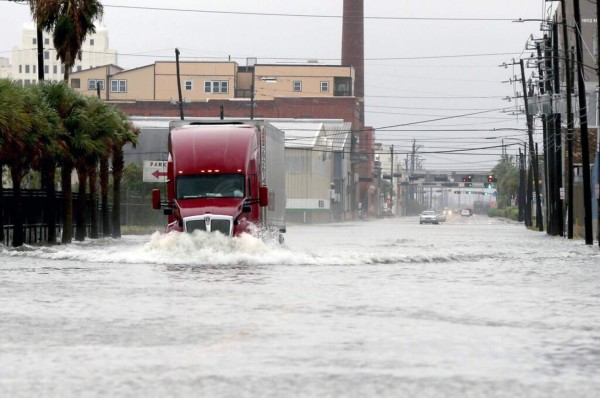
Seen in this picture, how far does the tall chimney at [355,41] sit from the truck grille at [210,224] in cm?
11894

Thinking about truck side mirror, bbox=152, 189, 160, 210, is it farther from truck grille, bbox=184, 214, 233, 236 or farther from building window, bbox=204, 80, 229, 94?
building window, bbox=204, 80, 229, 94

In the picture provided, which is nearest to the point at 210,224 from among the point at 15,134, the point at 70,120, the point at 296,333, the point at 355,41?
the point at 15,134

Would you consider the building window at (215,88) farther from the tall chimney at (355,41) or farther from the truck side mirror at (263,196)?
the truck side mirror at (263,196)

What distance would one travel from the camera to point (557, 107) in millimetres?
75062

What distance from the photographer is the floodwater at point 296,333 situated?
36.9ft

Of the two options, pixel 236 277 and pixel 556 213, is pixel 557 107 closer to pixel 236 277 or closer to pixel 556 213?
pixel 556 213

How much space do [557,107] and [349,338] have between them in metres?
62.2

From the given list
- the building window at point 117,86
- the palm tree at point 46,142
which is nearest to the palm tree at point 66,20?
the palm tree at point 46,142

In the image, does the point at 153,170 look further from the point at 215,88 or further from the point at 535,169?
the point at 215,88

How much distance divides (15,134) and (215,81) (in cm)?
11944

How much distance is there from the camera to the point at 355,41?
15888 centimetres

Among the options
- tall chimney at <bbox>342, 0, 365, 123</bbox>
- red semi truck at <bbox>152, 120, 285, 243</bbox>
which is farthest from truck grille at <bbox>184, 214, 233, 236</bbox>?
tall chimney at <bbox>342, 0, 365, 123</bbox>

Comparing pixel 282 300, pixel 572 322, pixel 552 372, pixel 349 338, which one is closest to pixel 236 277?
pixel 282 300

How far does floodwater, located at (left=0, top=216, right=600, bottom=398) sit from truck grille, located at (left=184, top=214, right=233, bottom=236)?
15.5 ft
